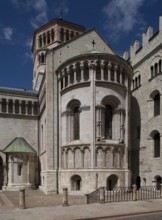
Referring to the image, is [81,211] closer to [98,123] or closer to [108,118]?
[98,123]

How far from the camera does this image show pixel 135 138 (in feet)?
104

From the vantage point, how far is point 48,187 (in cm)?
2734

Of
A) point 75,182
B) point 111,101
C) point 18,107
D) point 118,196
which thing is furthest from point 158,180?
point 18,107

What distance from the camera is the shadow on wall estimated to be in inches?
1219

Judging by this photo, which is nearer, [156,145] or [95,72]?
[95,72]

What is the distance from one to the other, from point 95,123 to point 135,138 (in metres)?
8.10

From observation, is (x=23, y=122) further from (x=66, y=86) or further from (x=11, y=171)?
(x=66, y=86)

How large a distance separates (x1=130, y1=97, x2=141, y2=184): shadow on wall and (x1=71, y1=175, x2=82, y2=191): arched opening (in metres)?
8.25

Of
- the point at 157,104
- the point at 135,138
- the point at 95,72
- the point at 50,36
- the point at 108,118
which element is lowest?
the point at 135,138

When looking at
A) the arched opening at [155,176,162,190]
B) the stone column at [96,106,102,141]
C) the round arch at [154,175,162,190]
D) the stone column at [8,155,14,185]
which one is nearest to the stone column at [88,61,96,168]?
the stone column at [96,106,102,141]

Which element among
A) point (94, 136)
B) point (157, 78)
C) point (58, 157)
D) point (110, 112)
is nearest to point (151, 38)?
point (157, 78)

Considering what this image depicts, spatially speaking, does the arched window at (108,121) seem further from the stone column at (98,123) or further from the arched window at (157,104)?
the arched window at (157,104)

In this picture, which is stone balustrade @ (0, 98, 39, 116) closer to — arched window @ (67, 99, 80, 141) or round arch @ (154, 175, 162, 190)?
arched window @ (67, 99, 80, 141)

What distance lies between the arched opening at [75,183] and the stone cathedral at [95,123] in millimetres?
107
